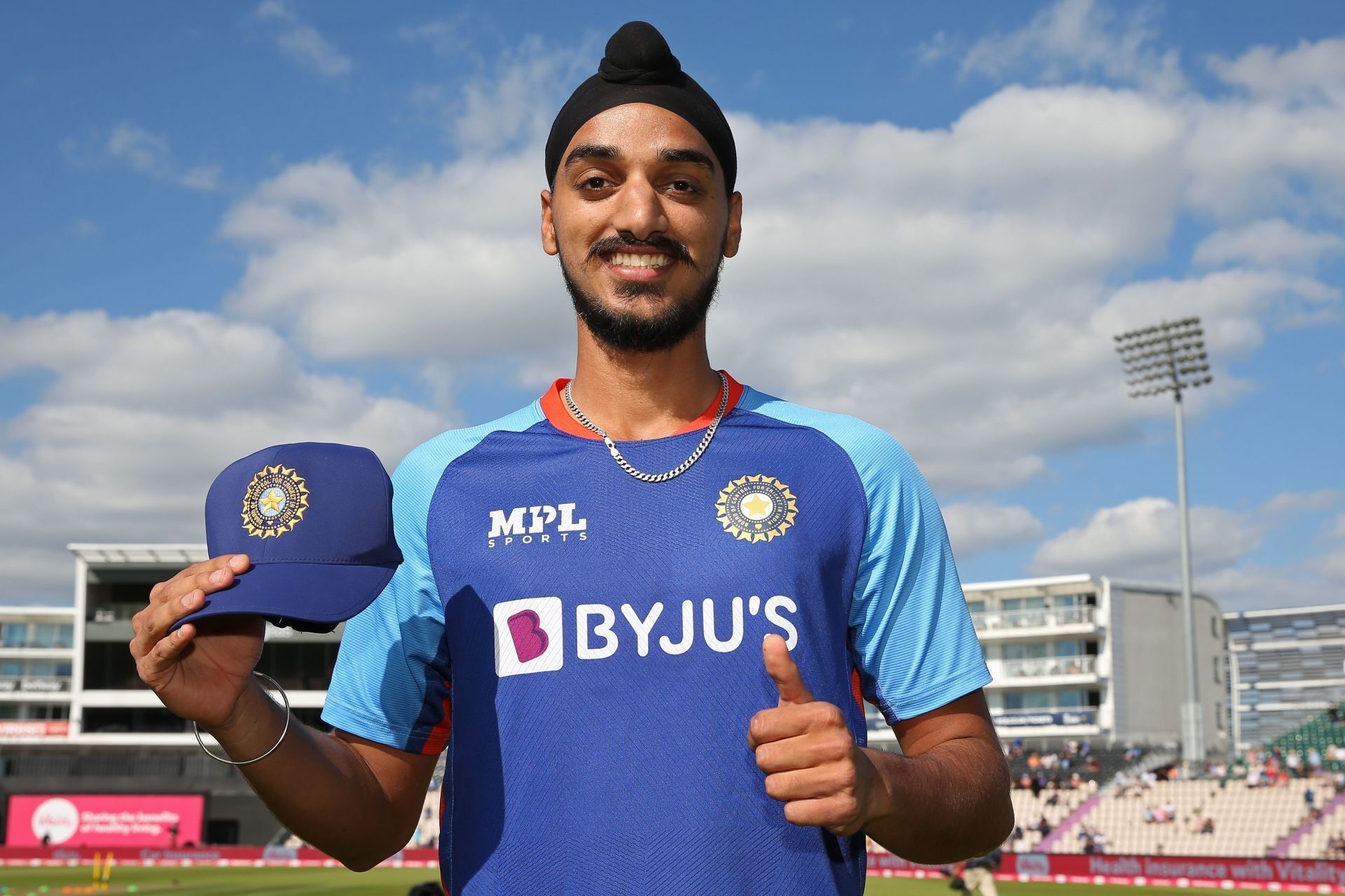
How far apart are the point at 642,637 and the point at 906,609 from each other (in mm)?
558

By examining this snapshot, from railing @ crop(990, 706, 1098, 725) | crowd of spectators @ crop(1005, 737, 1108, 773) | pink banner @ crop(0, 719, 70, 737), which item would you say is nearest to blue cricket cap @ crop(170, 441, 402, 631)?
crowd of spectators @ crop(1005, 737, 1108, 773)

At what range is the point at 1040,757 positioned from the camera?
174ft

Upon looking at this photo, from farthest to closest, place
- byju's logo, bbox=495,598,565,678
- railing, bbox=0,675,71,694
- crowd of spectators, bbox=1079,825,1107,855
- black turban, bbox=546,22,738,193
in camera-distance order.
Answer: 1. railing, bbox=0,675,71,694
2. crowd of spectators, bbox=1079,825,1107,855
3. black turban, bbox=546,22,738,193
4. byju's logo, bbox=495,598,565,678

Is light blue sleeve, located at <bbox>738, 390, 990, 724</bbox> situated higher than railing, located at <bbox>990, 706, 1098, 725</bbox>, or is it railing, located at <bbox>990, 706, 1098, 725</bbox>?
light blue sleeve, located at <bbox>738, 390, 990, 724</bbox>

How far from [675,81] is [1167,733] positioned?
2857 inches

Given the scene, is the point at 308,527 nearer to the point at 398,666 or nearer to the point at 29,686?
the point at 398,666

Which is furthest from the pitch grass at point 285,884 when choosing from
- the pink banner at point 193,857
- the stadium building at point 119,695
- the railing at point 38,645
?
the railing at point 38,645

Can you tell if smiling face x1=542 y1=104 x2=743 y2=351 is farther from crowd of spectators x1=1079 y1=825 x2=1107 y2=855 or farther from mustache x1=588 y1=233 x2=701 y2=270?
crowd of spectators x1=1079 y1=825 x2=1107 y2=855

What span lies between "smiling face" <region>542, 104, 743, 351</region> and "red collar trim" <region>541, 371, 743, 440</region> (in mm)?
182

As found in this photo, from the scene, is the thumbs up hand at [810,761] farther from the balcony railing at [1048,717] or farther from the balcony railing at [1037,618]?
the balcony railing at [1037,618]

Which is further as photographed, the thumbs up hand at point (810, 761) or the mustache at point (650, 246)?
the mustache at point (650, 246)

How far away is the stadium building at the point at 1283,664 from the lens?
239 feet

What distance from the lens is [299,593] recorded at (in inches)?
86.9

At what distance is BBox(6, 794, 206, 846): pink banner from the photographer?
153 feet
